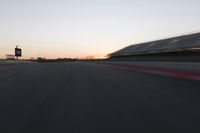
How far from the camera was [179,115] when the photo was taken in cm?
659

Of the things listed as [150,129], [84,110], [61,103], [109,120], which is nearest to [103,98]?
[61,103]

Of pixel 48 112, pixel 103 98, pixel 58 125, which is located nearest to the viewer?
pixel 58 125

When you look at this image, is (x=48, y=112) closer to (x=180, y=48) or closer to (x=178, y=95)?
(x=178, y=95)

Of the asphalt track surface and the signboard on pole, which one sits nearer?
the asphalt track surface

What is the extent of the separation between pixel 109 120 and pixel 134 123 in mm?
544

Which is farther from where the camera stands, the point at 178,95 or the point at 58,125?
the point at 178,95

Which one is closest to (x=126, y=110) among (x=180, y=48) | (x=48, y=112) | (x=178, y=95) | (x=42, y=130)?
(x=48, y=112)

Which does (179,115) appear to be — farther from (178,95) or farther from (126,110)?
(178,95)

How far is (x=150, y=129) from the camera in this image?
213 inches

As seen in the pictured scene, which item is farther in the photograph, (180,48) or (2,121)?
(180,48)

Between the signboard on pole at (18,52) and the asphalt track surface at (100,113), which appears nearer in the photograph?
the asphalt track surface at (100,113)

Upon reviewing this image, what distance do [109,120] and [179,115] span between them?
1.48 meters

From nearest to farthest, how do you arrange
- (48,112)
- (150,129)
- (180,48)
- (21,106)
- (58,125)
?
(150,129) < (58,125) < (48,112) < (21,106) < (180,48)

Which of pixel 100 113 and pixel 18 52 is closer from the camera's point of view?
pixel 100 113
